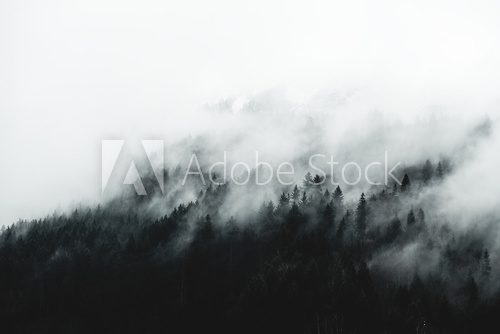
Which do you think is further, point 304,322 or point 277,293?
point 277,293

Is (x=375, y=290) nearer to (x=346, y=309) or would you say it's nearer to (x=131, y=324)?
(x=346, y=309)

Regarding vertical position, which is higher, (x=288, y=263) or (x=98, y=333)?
(x=288, y=263)

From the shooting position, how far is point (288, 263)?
19550 centimetres

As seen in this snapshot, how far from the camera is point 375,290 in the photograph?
185m

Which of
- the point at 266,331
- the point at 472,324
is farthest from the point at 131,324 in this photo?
the point at 472,324

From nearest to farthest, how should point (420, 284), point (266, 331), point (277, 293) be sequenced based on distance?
point (266, 331) → point (277, 293) → point (420, 284)

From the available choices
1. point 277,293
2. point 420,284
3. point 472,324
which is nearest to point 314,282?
point 277,293

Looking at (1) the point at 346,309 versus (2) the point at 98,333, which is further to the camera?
(2) the point at 98,333

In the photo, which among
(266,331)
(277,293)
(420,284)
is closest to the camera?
(266,331)

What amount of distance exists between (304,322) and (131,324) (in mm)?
69087

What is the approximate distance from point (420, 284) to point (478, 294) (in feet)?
65.4

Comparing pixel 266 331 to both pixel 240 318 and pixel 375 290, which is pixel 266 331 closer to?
pixel 240 318

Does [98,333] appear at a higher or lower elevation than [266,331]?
lower

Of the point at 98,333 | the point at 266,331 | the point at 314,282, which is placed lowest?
the point at 98,333
